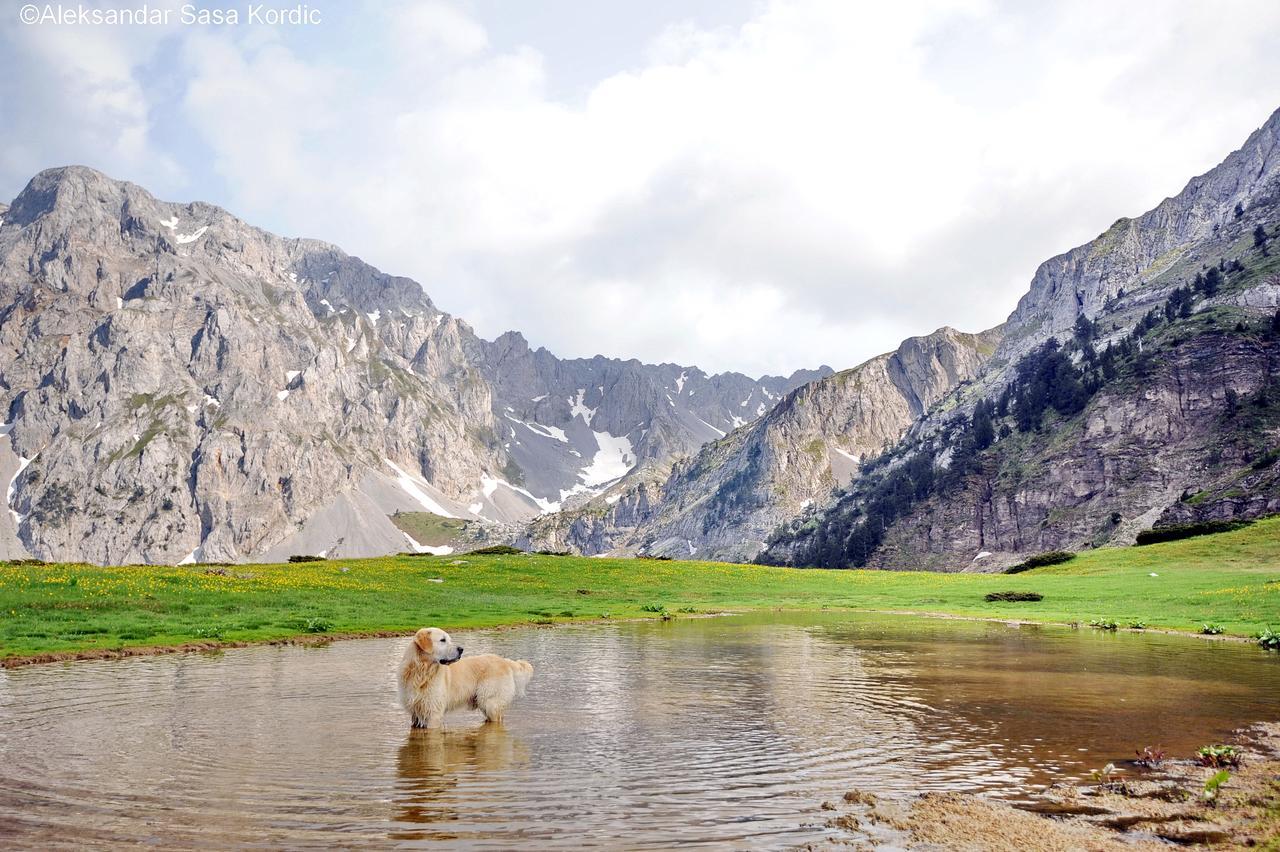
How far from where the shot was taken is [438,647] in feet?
51.1

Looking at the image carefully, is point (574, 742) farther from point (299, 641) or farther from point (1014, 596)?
point (1014, 596)

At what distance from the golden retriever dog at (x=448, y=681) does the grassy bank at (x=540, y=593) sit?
1685cm

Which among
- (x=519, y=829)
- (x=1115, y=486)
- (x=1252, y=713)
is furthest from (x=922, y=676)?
(x=1115, y=486)

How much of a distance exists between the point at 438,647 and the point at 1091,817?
11.2 m

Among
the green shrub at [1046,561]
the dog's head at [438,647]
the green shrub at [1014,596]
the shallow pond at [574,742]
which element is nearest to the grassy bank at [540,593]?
the green shrub at [1014,596]

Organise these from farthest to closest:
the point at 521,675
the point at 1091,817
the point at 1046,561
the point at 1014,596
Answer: the point at 1046,561 → the point at 1014,596 → the point at 521,675 → the point at 1091,817

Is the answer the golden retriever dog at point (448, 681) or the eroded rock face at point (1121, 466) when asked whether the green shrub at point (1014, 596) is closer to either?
the golden retriever dog at point (448, 681)

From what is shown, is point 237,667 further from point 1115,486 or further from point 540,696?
point 1115,486

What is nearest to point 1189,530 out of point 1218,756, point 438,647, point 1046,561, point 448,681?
point 1046,561

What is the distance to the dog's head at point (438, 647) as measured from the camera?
611 inches

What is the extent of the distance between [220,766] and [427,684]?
416 centimetres

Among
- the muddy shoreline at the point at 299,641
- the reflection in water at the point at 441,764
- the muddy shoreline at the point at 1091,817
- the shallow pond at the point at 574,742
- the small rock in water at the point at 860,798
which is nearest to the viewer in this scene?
the muddy shoreline at the point at 1091,817

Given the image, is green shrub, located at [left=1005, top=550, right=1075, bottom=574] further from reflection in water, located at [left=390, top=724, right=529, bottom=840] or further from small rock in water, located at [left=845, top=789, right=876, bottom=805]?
small rock in water, located at [left=845, top=789, right=876, bottom=805]

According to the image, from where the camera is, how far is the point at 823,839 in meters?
8.91
